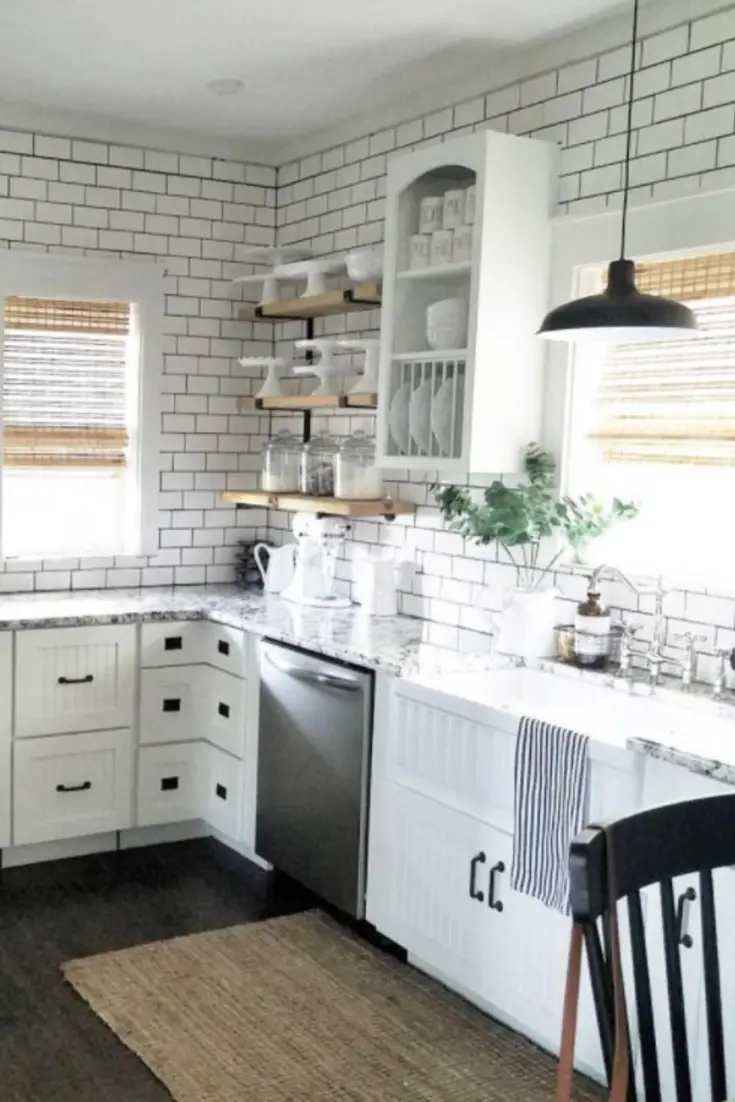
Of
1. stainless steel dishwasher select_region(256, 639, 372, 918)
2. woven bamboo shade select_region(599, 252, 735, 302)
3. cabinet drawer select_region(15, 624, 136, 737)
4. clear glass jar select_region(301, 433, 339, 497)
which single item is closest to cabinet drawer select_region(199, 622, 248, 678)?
stainless steel dishwasher select_region(256, 639, 372, 918)

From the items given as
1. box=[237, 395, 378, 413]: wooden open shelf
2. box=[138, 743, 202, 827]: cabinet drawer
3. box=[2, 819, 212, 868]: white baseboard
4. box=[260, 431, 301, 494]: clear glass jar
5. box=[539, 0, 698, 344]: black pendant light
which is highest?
box=[539, 0, 698, 344]: black pendant light

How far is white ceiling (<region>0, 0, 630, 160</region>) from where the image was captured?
3350mm

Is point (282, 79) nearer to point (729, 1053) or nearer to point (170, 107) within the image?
point (170, 107)

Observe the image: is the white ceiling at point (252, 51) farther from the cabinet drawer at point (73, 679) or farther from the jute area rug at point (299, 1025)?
the jute area rug at point (299, 1025)

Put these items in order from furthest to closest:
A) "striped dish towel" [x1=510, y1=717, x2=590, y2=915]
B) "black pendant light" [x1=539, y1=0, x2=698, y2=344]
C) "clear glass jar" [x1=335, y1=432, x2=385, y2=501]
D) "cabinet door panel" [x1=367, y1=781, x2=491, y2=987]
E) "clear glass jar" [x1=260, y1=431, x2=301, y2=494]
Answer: "clear glass jar" [x1=260, y1=431, x2=301, y2=494] < "clear glass jar" [x1=335, y1=432, x2=385, y2=501] < "cabinet door panel" [x1=367, y1=781, x2=491, y2=987] < "striped dish towel" [x1=510, y1=717, x2=590, y2=915] < "black pendant light" [x1=539, y1=0, x2=698, y2=344]

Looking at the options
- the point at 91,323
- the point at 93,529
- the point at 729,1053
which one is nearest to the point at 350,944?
the point at 729,1053

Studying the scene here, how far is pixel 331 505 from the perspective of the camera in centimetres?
417

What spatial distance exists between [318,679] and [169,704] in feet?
2.89

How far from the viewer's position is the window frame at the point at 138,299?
448 centimetres

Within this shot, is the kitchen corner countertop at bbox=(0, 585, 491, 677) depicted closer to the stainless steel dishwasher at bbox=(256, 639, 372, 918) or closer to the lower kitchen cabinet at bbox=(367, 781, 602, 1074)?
the stainless steel dishwasher at bbox=(256, 639, 372, 918)

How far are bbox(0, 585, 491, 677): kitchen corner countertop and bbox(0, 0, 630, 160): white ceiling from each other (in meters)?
1.80

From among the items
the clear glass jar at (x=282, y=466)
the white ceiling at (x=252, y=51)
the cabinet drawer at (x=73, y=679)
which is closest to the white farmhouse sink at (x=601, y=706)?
the cabinet drawer at (x=73, y=679)

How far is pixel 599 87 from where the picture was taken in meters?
3.45

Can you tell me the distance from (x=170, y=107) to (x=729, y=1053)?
11.8 ft
